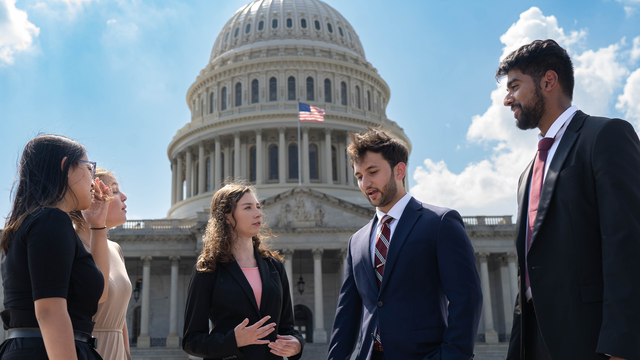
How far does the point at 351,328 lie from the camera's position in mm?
5531

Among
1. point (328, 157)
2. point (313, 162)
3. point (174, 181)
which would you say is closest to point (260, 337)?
point (328, 157)

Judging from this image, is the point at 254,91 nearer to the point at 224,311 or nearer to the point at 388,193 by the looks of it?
the point at 224,311

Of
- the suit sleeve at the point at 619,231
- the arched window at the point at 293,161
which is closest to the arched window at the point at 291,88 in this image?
the arched window at the point at 293,161

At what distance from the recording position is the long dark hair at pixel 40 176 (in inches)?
166

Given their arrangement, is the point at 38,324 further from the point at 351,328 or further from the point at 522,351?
the point at 522,351

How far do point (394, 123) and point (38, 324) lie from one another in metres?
59.8

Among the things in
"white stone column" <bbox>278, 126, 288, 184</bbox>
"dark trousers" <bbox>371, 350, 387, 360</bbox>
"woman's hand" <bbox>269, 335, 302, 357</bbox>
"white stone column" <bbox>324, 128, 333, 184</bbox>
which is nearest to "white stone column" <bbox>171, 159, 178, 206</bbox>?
"white stone column" <bbox>278, 126, 288, 184</bbox>

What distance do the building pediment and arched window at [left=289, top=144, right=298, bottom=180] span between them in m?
13.3

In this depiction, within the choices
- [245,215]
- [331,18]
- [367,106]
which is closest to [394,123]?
[367,106]

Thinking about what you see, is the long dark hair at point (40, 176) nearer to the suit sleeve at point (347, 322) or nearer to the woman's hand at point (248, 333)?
the woman's hand at point (248, 333)

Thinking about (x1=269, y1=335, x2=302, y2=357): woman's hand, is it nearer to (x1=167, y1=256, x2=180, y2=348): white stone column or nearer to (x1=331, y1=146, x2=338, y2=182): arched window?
(x1=167, y1=256, x2=180, y2=348): white stone column

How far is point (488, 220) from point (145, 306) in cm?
2669

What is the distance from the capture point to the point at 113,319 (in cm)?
575

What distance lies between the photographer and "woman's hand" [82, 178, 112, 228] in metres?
5.12
